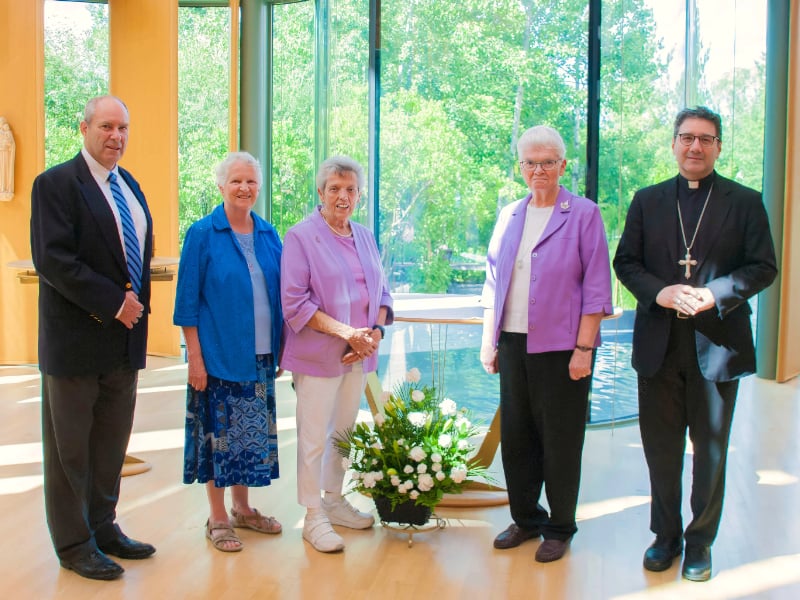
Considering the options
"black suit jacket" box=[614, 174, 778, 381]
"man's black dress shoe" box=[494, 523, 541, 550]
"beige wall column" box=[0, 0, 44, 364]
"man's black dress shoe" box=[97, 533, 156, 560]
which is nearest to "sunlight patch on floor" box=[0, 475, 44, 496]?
"man's black dress shoe" box=[97, 533, 156, 560]

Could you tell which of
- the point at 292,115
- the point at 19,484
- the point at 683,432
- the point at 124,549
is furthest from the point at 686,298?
the point at 292,115

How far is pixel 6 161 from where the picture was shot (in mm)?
7965

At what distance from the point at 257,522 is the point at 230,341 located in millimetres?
843

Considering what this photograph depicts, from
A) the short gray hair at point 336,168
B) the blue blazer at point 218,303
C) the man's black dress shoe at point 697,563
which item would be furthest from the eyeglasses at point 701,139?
the blue blazer at point 218,303

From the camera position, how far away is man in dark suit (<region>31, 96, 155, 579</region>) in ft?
10.3

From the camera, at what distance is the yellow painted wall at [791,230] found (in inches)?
279

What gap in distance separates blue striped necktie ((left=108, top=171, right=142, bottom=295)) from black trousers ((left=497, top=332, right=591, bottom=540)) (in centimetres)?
141

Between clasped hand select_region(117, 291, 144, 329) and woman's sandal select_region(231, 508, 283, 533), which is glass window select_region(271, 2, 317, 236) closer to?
woman's sandal select_region(231, 508, 283, 533)

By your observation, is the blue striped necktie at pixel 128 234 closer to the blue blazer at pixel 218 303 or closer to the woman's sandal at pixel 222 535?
the blue blazer at pixel 218 303

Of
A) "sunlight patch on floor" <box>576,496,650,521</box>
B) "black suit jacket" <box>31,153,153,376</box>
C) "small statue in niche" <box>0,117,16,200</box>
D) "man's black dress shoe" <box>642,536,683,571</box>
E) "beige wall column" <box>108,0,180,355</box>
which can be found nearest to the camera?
"black suit jacket" <box>31,153,153,376</box>

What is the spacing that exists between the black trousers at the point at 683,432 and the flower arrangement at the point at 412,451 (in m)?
0.76

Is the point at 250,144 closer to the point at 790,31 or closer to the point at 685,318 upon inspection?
the point at 790,31

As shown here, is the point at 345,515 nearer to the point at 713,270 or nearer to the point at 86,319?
the point at 86,319

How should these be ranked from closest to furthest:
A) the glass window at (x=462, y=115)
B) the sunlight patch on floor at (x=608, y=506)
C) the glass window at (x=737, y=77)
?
1. the sunlight patch on floor at (x=608, y=506)
2. the glass window at (x=462, y=115)
3. the glass window at (x=737, y=77)
